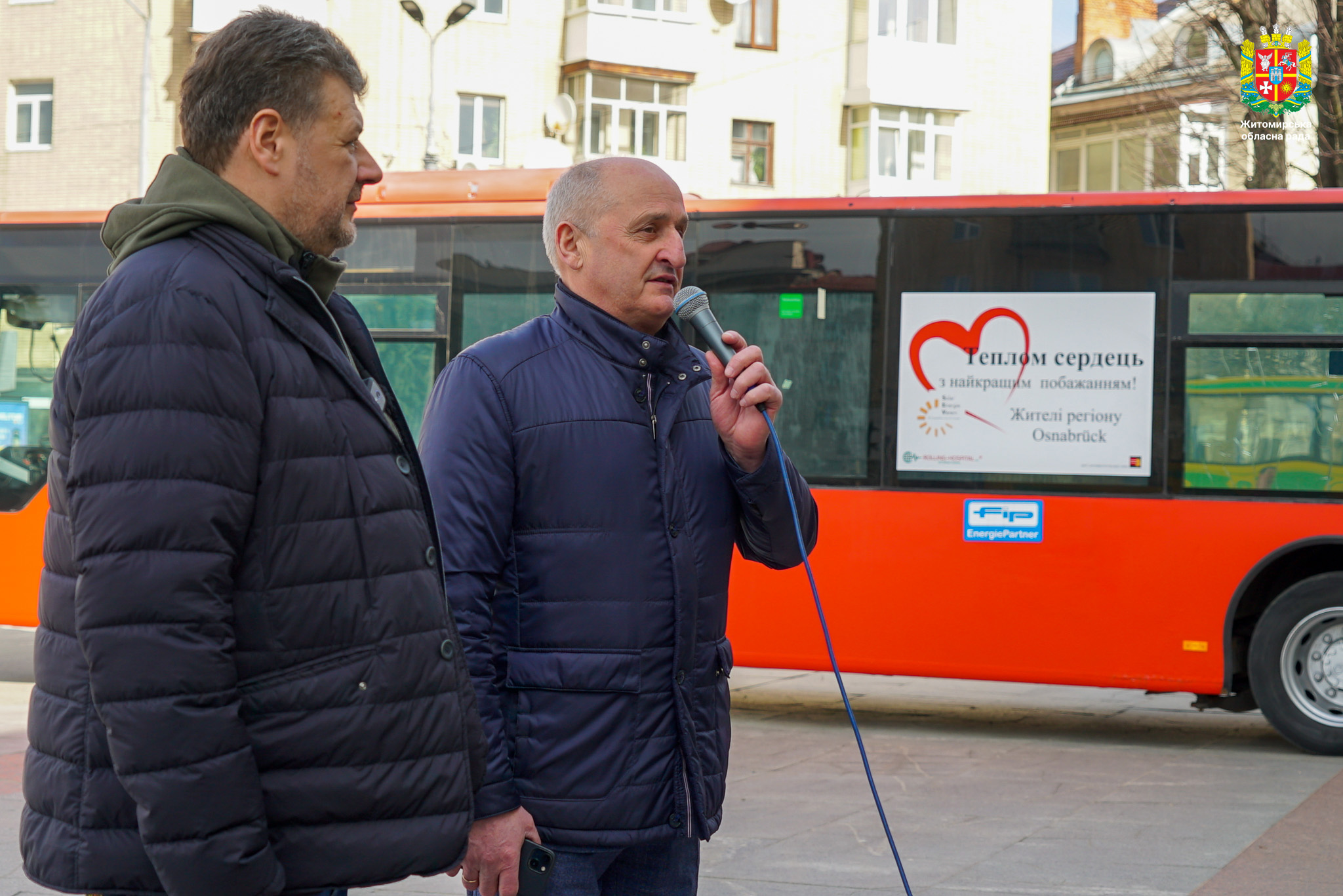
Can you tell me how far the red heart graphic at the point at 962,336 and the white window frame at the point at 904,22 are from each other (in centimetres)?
2806

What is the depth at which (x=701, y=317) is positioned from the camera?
2.92m

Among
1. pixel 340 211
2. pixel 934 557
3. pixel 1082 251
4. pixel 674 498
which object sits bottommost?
pixel 934 557

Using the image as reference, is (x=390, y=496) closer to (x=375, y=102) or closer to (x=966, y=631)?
(x=966, y=631)

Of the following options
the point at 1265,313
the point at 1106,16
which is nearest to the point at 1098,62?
the point at 1106,16

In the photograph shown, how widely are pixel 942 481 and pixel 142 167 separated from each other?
24815 millimetres

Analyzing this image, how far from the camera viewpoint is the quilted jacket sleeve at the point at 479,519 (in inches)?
99.3

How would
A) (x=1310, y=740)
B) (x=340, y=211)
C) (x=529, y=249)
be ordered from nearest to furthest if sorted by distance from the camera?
(x=340, y=211) → (x=1310, y=740) → (x=529, y=249)

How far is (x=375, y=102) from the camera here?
98.3 feet

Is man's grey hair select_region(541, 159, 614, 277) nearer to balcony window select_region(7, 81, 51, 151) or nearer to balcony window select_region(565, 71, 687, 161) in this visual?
balcony window select_region(565, 71, 687, 161)

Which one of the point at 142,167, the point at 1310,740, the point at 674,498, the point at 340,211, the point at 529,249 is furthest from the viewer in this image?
the point at 142,167

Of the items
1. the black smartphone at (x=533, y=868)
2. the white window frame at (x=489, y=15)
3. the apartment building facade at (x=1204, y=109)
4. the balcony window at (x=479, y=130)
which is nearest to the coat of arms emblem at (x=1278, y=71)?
the apartment building facade at (x=1204, y=109)

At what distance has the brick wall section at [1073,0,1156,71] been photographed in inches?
1834

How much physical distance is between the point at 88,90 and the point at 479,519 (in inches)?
1222

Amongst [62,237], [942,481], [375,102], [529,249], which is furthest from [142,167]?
[942,481]
